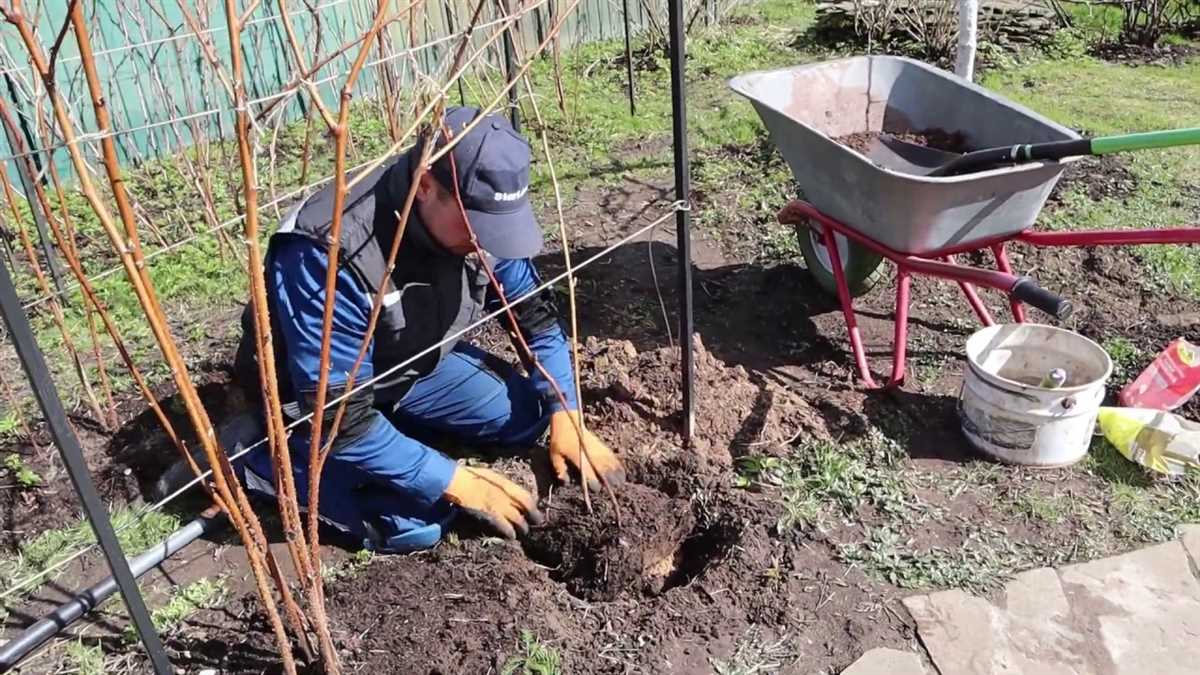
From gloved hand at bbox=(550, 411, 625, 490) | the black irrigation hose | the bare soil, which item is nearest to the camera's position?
the black irrigation hose

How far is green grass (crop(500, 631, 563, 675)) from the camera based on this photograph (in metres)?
2.23

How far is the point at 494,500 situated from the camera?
264 cm

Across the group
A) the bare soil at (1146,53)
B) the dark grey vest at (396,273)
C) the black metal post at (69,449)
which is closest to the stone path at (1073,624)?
the dark grey vest at (396,273)

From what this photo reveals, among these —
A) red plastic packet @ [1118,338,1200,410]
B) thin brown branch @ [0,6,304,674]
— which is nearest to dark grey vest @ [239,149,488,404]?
thin brown branch @ [0,6,304,674]

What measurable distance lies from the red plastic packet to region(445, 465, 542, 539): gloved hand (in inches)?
79.7

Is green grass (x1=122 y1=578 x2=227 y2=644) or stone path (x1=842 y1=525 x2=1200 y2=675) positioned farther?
green grass (x1=122 y1=578 x2=227 y2=644)

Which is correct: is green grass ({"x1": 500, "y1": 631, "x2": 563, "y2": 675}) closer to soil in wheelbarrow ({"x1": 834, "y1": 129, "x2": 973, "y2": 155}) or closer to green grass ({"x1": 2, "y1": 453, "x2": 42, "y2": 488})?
green grass ({"x1": 2, "y1": 453, "x2": 42, "y2": 488})

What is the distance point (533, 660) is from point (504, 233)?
1.02 metres

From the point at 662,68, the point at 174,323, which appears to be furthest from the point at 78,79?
the point at 662,68

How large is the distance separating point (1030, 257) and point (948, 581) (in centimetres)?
217

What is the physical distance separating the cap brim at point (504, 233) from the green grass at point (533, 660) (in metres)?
0.93

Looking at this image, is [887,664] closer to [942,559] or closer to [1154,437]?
[942,559]

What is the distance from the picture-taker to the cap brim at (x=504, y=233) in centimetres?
222

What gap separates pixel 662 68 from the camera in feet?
23.3
